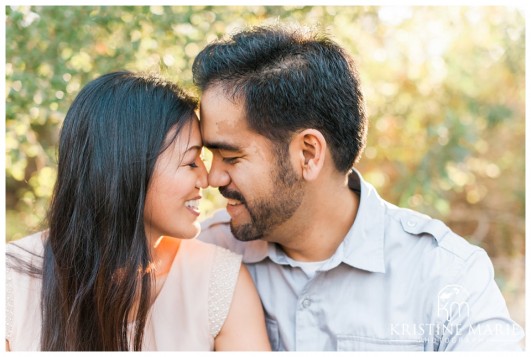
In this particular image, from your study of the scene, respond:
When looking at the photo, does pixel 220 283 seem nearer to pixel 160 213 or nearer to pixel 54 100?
pixel 160 213

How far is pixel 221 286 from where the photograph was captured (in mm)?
2260

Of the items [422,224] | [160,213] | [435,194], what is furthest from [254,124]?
[435,194]

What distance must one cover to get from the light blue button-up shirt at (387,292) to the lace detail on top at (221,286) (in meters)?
0.16

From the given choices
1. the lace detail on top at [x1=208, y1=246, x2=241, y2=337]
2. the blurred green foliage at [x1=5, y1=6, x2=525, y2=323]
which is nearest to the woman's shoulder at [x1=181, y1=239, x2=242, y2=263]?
the lace detail on top at [x1=208, y1=246, x2=241, y2=337]

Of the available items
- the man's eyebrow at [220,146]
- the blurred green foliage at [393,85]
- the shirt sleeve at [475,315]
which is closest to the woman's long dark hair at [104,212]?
the man's eyebrow at [220,146]

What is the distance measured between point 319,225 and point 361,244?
0.17m

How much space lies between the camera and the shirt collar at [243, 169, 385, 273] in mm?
2244

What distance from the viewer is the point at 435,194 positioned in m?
4.04

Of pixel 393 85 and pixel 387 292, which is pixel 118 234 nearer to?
pixel 387 292

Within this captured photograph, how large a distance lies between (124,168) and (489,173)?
13.0 ft

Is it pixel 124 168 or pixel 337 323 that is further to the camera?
pixel 337 323

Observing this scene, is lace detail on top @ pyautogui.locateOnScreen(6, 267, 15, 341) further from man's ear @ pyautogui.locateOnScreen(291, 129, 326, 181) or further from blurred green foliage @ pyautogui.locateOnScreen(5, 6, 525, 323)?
man's ear @ pyautogui.locateOnScreen(291, 129, 326, 181)

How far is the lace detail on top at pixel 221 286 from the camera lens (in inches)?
87.2

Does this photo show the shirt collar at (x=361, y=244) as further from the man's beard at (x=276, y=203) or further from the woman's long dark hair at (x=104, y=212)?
the woman's long dark hair at (x=104, y=212)
